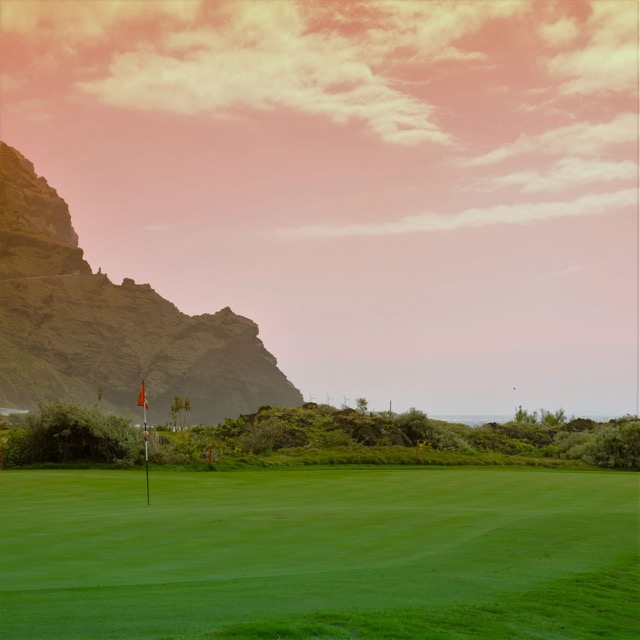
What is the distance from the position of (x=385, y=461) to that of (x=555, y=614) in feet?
112

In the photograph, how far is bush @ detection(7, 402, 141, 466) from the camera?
3959 centimetres

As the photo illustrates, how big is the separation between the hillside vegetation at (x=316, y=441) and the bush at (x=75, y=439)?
0.15 feet

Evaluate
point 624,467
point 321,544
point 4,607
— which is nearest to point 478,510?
point 321,544

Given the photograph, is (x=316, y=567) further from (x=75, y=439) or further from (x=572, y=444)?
(x=572, y=444)

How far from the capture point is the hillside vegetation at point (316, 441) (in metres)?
40.1

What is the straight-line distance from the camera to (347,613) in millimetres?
8906

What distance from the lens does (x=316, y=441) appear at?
4872 cm

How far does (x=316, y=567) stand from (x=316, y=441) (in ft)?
121

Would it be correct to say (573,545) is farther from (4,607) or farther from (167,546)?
(4,607)

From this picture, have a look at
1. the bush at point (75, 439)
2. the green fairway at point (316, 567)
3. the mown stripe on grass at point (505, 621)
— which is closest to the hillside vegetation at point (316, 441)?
the bush at point (75, 439)

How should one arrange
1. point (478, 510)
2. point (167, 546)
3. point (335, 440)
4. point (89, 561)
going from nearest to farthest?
1. point (89, 561)
2. point (167, 546)
3. point (478, 510)
4. point (335, 440)

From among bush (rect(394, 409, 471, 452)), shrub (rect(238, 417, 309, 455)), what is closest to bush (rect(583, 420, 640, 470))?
bush (rect(394, 409, 471, 452))

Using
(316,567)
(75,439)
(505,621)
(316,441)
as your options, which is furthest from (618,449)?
(505,621)

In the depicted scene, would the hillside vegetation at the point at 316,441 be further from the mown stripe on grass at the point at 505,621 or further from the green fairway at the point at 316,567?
the mown stripe on grass at the point at 505,621
